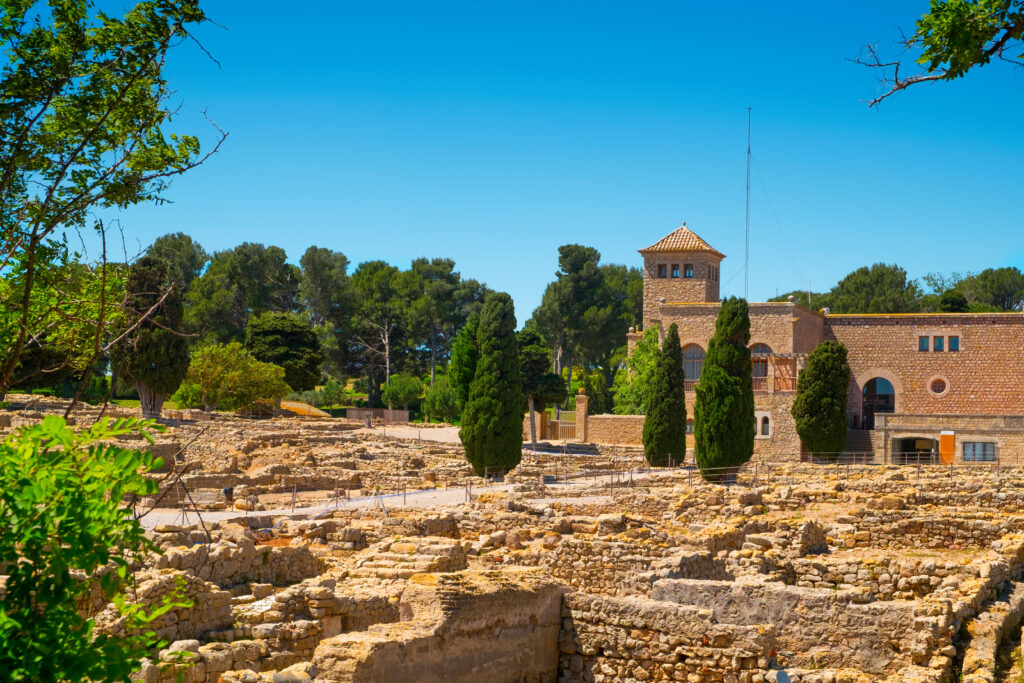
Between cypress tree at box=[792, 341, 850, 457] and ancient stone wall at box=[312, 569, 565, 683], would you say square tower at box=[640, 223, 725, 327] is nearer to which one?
cypress tree at box=[792, 341, 850, 457]

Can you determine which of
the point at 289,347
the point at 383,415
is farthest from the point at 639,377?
the point at 289,347

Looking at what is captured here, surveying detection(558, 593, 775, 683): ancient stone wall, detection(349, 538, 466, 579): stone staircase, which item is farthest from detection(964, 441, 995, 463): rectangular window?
detection(558, 593, 775, 683): ancient stone wall

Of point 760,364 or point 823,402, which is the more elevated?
point 760,364

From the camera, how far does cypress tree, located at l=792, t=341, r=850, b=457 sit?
3716 cm

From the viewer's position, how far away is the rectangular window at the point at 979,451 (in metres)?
37.1

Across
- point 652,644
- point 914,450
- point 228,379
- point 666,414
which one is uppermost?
point 228,379

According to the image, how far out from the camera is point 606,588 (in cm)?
1549

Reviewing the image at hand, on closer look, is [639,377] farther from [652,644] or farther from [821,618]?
[652,644]

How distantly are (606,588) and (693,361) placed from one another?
31.1 metres

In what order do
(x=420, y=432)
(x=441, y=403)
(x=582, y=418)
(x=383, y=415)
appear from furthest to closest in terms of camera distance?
(x=441, y=403), (x=383, y=415), (x=420, y=432), (x=582, y=418)

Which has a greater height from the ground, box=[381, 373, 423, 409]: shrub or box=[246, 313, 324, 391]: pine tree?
box=[246, 313, 324, 391]: pine tree

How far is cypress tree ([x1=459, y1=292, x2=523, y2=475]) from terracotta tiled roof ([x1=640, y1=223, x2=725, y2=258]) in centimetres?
1729

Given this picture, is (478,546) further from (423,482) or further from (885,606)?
(423,482)

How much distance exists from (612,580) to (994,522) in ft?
29.9
